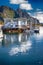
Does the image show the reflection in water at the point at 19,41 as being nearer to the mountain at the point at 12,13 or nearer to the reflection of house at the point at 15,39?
the reflection of house at the point at 15,39

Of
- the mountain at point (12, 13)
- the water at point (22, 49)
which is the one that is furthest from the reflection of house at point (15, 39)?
the mountain at point (12, 13)

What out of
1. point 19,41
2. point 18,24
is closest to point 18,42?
point 19,41

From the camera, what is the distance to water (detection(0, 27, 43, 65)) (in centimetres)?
285

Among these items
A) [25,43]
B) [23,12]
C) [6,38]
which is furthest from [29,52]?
[23,12]

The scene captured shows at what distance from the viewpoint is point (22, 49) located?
2.98 meters

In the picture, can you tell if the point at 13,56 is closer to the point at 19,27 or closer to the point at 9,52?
the point at 9,52

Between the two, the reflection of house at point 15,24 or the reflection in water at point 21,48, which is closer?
the reflection in water at point 21,48

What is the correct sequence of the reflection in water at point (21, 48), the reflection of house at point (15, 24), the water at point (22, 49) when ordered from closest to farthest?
the water at point (22, 49), the reflection in water at point (21, 48), the reflection of house at point (15, 24)

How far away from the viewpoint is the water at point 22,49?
9.34 feet

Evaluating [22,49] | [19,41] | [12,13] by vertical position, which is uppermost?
[12,13]

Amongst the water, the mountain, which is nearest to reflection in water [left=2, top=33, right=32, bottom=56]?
the water

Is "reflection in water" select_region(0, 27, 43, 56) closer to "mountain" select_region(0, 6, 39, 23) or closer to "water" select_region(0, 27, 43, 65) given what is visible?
"water" select_region(0, 27, 43, 65)

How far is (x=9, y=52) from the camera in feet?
9.60

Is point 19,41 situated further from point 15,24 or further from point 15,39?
point 15,24
